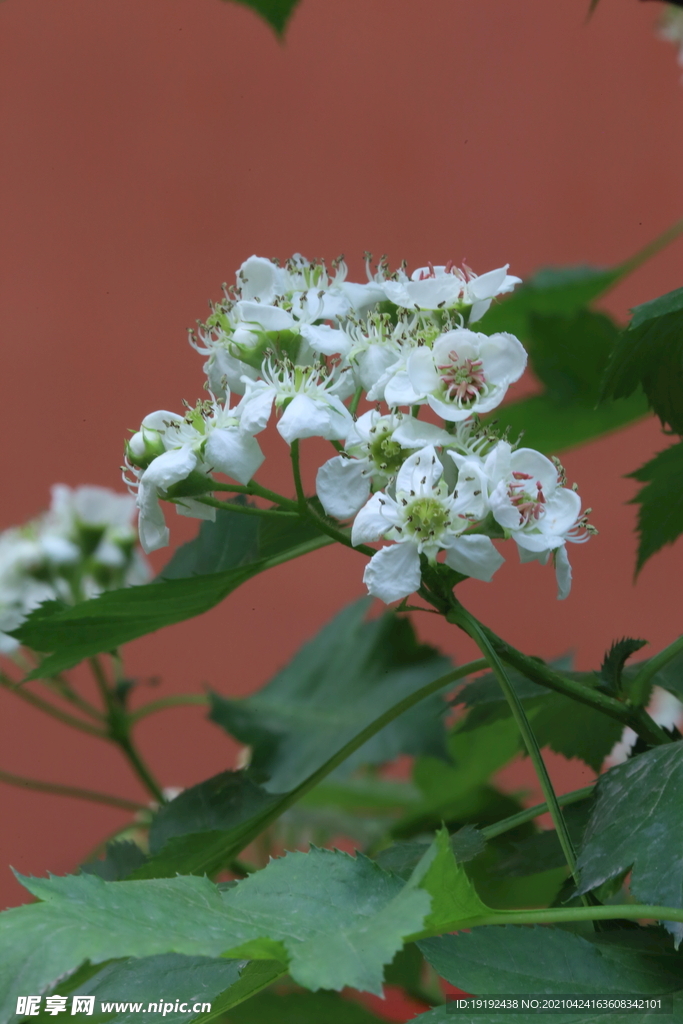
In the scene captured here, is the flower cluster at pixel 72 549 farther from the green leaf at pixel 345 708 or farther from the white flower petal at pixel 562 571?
the white flower petal at pixel 562 571

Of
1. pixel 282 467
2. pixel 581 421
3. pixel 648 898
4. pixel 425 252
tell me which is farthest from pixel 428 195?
pixel 648 898

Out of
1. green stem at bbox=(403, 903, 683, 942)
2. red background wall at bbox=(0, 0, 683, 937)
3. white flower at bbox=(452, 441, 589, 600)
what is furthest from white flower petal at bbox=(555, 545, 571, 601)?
red background wall at bbox=(0, 0, 683, 937)

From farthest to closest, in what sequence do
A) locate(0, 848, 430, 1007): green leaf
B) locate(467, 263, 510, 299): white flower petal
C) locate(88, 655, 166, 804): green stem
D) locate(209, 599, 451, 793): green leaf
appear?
1. locate(88, 655, 166, 804): green stem
2. locate(209, 599, 451, 793): green leaf
3. locate(467, 263, 510, 299): white flower petal
4. locate(0, 848, 430, 1007): green leaf

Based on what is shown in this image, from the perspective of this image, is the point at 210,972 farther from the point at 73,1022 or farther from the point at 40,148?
the point at 40,148

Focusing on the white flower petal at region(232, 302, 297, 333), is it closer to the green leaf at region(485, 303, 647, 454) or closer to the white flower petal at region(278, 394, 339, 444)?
the white flower petal at region(278, 394, 339, 444)

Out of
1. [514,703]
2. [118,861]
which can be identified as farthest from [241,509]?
[118,861]

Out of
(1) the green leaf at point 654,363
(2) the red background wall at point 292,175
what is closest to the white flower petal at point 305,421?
(1) the green leaf at point 654,363
